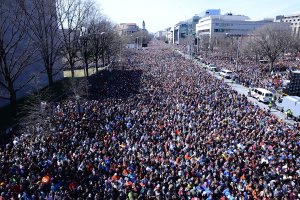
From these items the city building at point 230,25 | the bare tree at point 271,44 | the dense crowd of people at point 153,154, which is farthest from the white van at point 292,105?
the city building at point 230,25

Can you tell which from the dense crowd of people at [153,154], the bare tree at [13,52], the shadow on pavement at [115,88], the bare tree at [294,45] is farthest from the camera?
the bare tree at [294,45]

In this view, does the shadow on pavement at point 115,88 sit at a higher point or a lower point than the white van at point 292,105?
higher

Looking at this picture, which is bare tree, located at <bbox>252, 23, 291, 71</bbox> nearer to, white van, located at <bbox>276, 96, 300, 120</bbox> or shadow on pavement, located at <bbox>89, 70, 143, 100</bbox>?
white van, located at <bbox>276, 96, 300, 120</bbox>

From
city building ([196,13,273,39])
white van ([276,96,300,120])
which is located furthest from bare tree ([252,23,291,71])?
city building ([196,13,273,39])

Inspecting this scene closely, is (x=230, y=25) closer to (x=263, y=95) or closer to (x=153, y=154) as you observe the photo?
(x=263, y=95)

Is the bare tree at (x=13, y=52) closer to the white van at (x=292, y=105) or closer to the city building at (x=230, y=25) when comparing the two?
the white van at (x=292, y=105)

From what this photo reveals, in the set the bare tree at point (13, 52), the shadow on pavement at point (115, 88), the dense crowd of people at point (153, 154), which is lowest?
the dense crowd of people at point (153, 154)

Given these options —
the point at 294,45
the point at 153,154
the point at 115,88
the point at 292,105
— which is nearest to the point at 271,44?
the point at 294,45

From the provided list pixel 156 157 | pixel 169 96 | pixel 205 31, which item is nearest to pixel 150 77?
pixel 169 96
